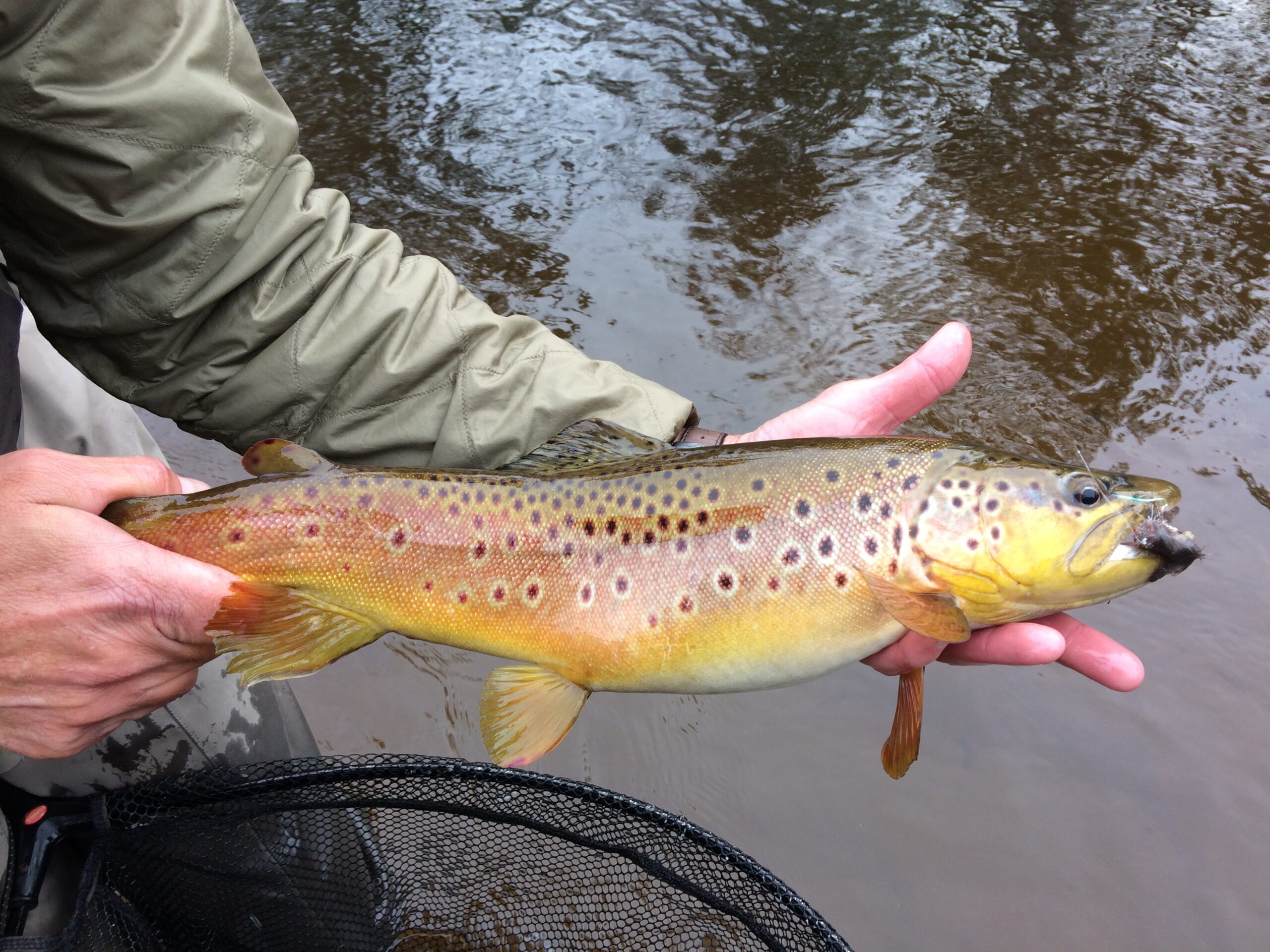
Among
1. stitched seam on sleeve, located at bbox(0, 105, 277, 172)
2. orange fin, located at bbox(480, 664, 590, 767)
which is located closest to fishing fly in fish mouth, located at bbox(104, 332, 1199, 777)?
orange fin, located at bbox(480, 664, 590, 767)

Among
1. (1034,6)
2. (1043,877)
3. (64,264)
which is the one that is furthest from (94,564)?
(1034,6)

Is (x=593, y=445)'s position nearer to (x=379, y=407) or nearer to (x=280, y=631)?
(x=379, y=407)

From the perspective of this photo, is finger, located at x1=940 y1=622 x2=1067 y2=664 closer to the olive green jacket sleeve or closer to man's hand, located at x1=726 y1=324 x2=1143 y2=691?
man's hand, located at x1=726 y1=324 x2=1143 y2=691

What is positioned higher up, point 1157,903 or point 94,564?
point 94,564

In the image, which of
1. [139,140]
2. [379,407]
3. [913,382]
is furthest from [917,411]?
[139,140]

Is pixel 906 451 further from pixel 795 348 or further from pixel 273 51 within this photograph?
pixel 273 51

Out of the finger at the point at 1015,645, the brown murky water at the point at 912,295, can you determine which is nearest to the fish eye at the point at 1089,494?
the finger at the point at 1015,645
